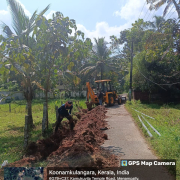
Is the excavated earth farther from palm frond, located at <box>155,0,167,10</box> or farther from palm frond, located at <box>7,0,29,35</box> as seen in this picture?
palm frond, located at <box>155,0,167,10</box>

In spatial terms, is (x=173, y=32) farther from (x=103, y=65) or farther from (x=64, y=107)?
(x=103, y=65)

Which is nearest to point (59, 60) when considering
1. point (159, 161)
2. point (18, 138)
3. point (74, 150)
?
point (18, 138)

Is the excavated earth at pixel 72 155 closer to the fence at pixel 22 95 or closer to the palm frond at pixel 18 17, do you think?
the fence at pixel 22 95

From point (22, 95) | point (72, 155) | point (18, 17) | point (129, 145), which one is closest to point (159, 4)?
point (18, 17)

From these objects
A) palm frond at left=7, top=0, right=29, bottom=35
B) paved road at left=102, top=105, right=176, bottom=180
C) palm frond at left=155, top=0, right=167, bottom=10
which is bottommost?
paved road at left=102, top=105, right=176, bottom=180

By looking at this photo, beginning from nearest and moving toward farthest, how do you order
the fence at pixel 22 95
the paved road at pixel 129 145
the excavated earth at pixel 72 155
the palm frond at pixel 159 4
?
1. the excavated earth at pixel 72 155
2. the paved road at pixel 129 145
3. the fence at pixel 22 95
4. the palm frond at pixel 159 4

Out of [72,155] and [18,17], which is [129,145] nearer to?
[72,155]

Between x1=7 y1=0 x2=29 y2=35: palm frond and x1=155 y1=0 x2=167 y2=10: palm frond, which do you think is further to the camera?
x1=155 y1=0 x2=167 y2=10: palm frond

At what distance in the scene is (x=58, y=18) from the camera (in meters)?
8.22

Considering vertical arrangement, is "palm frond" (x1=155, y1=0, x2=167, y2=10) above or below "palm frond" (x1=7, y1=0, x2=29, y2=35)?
above

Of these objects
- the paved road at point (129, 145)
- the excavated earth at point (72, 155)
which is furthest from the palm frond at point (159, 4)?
the excavated earth at point (72, 155)

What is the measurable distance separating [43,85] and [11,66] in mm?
1576

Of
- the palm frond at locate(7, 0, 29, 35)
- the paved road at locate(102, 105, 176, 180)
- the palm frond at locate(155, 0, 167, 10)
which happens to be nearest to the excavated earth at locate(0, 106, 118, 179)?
the paved road at locate(102, 105, 176, 180)

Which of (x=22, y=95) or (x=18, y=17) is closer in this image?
(x=18, y=17)
